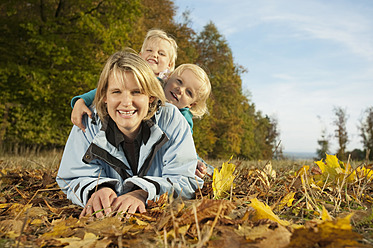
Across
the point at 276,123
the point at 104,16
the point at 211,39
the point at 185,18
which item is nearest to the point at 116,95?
the point at 104,16

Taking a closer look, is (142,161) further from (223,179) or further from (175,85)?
(175,85)

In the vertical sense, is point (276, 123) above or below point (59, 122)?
above

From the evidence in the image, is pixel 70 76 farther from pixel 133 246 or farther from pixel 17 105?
pixel 133 246

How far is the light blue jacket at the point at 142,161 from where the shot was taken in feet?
7.11

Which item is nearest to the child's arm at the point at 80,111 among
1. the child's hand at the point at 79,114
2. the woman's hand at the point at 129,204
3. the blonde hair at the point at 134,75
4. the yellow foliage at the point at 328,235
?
the child's hand at the point at 79,114

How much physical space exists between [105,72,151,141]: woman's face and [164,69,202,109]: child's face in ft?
5.21

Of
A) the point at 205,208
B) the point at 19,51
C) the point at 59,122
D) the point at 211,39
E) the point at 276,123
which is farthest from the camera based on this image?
the point at 276,123

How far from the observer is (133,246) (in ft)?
3.65

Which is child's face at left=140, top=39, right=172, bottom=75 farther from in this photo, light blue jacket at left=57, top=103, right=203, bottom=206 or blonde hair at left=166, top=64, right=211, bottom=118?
light blue jacket at left=57, top=103, right=203, bottom=206

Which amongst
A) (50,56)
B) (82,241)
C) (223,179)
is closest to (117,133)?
(223,179)

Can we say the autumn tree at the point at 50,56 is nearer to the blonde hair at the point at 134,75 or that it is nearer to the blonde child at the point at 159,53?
the blonde child at the point at 159,53

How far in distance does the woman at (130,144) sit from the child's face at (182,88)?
1340 millimetres

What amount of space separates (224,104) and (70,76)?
15.9 m

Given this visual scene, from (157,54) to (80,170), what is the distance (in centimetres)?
258
